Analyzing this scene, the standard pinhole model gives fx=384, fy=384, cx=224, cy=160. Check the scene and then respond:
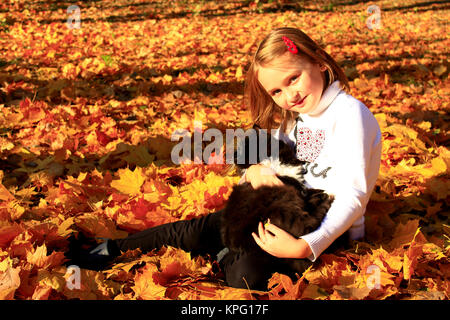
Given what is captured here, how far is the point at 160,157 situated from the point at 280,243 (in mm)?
2031

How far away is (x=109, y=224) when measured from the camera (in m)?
2.47

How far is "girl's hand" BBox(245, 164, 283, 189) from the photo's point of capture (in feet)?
6.42

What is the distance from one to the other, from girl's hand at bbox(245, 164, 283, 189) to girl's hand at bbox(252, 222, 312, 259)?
216 mm

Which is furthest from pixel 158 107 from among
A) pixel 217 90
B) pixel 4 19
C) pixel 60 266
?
pixel 4 19

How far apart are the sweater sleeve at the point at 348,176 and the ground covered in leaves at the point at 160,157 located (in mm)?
236

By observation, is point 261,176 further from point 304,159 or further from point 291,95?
point 291,95

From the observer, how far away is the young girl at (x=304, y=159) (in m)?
1.76

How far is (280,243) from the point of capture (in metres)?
1.77

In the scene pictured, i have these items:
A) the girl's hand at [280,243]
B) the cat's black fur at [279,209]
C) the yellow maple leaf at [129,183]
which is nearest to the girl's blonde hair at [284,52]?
the cat's black fur at [279,209]

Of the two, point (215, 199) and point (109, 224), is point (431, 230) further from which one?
point (109, 224)

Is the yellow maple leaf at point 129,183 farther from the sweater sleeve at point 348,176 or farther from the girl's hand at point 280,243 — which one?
the sweater sleeve at point 348,176

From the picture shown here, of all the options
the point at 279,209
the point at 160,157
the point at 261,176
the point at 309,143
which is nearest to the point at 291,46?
the point at 309,143

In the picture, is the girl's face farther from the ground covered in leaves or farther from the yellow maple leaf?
the yellow maple leaf
